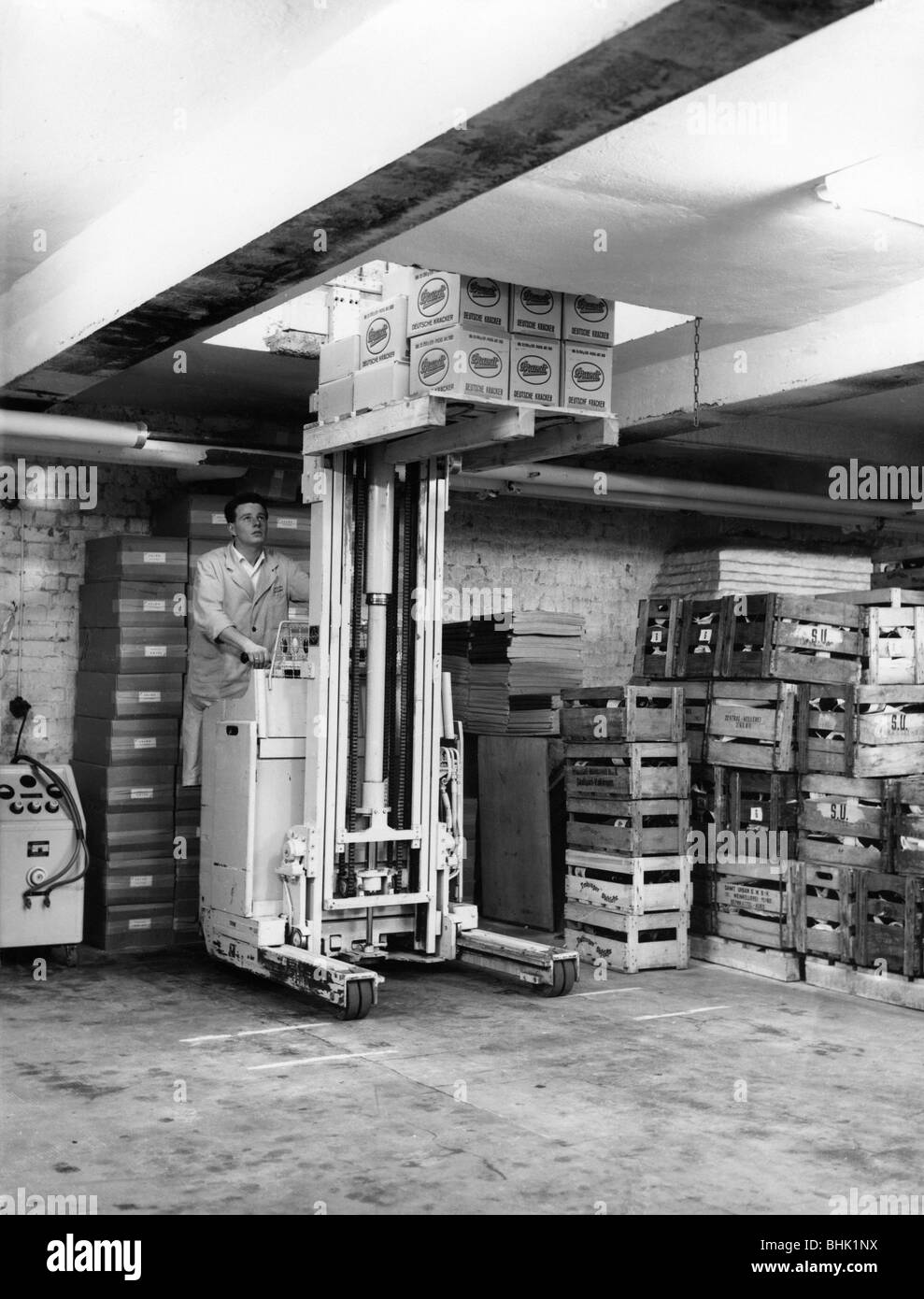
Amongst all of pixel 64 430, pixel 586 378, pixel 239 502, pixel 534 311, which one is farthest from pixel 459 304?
pixel 64 430

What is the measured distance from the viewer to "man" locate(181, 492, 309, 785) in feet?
28.6

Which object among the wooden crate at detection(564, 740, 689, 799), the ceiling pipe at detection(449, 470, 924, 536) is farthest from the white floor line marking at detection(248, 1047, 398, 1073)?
the ceiling pipe at detection(449, 470, 924, 536)

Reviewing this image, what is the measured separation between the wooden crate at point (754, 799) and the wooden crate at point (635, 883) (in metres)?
0.44

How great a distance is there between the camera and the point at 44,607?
952cm

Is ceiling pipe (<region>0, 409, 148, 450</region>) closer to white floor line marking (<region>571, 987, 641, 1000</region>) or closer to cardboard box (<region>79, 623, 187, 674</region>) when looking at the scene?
cardboard box (<region>79, 623, 187, 674</region>)

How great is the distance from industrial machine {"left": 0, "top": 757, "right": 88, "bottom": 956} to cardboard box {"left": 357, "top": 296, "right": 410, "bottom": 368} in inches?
128

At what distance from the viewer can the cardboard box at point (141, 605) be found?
8.97 metres

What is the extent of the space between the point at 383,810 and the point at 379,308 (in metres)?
2.74

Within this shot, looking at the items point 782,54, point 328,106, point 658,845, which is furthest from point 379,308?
point 658,845

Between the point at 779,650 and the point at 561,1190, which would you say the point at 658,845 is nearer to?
the point at 779,650

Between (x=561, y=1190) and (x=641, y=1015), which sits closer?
(x=561, y=1190)

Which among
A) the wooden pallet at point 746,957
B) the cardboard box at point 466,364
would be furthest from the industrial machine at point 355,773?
the wooden pallet at point 746,957

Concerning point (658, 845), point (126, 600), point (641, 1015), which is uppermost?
point (126, 600)

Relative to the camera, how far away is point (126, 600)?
8.98 metres
